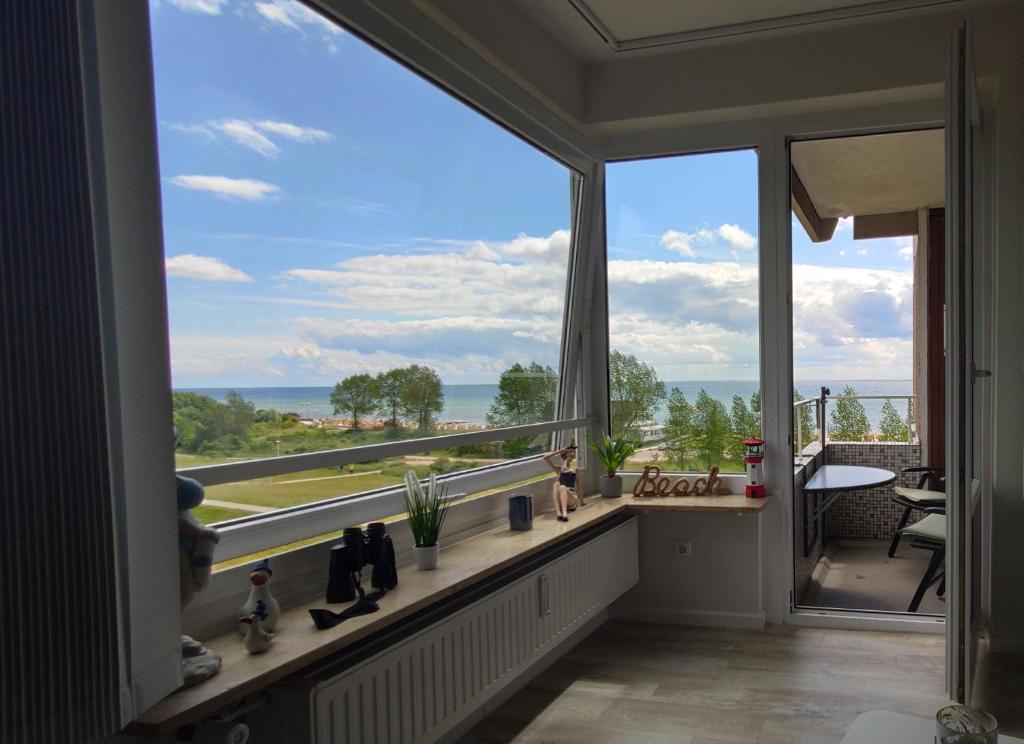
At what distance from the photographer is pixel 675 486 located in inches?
172

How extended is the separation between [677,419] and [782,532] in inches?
30.7

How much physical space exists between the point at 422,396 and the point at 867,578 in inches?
140

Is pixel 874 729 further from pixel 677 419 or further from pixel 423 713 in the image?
pixel 677 419

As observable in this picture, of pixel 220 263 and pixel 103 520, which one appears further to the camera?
pixel 220 263

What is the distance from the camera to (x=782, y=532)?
4.31 m

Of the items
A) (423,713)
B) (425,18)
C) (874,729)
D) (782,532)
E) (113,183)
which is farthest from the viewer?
(782,532)

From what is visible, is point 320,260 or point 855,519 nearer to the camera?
point 320,260

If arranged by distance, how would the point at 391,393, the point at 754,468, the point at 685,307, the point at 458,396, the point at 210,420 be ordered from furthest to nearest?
the point at 685,307 → the point at 754,468 → the point at 458,396 → the point at 391,393 → the point at 210,420

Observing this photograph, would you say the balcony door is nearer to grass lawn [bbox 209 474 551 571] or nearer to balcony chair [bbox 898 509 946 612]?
balcony chair [bbox 898 509 946 612]

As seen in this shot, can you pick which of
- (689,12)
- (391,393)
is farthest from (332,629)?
(689,12)

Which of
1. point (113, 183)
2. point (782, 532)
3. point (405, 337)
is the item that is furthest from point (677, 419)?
point (113, 183)

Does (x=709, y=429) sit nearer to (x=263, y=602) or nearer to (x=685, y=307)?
(x=685, y=307)

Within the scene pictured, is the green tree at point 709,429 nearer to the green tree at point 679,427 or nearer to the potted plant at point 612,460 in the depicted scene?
the green tree at point 679,427

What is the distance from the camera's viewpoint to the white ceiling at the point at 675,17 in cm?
361
